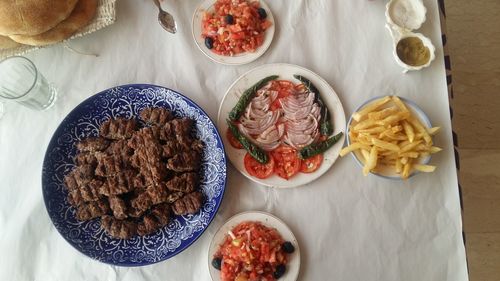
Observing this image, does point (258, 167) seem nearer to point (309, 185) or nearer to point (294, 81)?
point (309, 185)

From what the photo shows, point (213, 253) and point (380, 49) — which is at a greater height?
point (380, 49)

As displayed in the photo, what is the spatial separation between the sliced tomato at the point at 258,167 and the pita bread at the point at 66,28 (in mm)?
999

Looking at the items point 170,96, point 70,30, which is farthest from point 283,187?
point 70,30

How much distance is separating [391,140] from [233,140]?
70 centimetres

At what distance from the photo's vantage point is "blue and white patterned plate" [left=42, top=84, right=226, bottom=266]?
182cm

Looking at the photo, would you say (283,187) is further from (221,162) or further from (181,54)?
(181,54)

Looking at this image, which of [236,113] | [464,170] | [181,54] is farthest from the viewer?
[464,170]

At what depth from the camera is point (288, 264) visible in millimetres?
1825

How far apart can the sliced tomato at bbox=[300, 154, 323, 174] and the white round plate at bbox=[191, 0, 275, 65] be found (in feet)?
1.85

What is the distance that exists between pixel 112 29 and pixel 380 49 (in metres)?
1.35

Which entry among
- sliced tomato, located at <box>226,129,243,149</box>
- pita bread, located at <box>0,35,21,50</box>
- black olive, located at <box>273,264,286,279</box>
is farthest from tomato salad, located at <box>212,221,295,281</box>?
pita bread, located at <box>0,35,21,50</box>

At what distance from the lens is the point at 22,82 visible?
199cm

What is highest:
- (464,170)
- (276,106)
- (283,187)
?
(276,106)

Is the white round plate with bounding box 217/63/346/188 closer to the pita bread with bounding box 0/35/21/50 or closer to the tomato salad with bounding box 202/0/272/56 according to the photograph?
the tomato salad with bounding box 202/0/272/56
